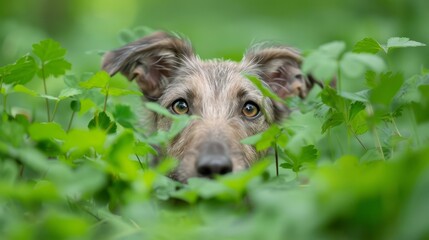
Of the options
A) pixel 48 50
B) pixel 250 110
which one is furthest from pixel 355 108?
pixel 250 110

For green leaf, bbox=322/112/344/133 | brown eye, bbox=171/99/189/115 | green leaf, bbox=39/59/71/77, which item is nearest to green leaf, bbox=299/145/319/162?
green leaf, bbox=322/112/344/133

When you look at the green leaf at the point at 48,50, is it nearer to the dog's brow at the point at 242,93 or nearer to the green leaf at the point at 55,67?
the green leaf at the point at 55,67

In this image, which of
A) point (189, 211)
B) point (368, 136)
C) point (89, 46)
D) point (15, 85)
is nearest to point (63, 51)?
point (15, 85)

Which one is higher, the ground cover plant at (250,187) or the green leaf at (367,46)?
the green leaf at (367,46)

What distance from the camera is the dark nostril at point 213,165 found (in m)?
4.83

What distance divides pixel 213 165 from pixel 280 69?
2774mm

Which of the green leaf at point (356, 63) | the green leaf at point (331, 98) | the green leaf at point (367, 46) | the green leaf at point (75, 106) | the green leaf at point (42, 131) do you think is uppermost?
the green leaf at point (356, 63)

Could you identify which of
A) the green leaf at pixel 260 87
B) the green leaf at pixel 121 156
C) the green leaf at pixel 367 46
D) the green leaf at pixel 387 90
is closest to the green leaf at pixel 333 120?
the green leaf at pixel 367 46

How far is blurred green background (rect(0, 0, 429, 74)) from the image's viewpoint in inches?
412

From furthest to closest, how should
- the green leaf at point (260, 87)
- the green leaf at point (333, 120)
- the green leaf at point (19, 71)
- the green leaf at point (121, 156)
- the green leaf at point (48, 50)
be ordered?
1. the green leaf at point (48, 50)
2. the green leaf at point (19, 71)
3. the green leaf at point (333, 120)
4. the green leaf at point (260, 87)
5. the green leaf at point (121, 156)

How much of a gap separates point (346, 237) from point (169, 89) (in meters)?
4.59

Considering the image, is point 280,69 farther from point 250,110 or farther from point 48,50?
point 48,50

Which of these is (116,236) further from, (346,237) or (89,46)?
(89,46)

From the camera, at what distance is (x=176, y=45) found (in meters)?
7.17
